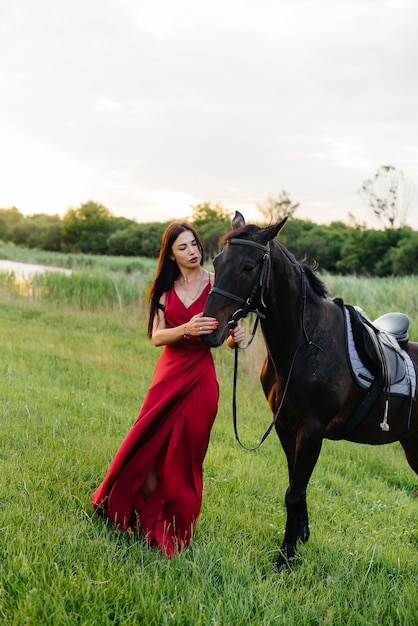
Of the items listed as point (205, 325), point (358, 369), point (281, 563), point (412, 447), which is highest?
point (205, 325)

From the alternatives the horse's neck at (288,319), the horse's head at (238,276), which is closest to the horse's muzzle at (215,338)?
the horse's head at (238,276)

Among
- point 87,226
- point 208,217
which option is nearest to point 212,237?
point 208,217

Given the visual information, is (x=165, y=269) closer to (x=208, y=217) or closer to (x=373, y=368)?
(x=373, y=368)

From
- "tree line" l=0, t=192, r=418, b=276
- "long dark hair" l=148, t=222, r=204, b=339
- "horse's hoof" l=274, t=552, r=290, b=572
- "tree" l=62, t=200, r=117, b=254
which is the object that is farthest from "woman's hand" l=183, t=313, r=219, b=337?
"tree" l=62, t=200, r=117, b=254

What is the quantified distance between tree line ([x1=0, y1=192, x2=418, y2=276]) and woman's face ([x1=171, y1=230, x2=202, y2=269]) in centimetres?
2037

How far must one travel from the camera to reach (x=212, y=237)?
47.7 metres

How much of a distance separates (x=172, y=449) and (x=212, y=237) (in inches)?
1754

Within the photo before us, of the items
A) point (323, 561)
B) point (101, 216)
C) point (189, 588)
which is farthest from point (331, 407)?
point (101, 216)

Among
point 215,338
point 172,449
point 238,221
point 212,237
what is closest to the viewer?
point 215,338

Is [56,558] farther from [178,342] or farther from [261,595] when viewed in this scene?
[178,342]

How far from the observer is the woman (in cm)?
376

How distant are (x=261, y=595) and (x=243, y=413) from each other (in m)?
4.92

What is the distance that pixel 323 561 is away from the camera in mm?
3723

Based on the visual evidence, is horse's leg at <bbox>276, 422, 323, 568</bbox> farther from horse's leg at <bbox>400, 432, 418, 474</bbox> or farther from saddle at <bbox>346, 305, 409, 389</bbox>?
horse's leg at <bbox>400, 432, 418, 474</bbox>
